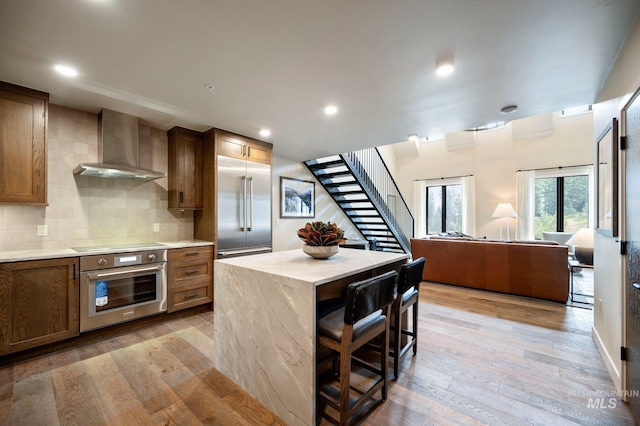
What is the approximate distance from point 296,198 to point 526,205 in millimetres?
5666

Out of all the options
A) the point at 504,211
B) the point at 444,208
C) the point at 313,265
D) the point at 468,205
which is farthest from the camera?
the point at 444,208

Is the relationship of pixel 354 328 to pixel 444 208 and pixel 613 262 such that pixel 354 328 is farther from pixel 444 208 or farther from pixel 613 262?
pixel 444 208

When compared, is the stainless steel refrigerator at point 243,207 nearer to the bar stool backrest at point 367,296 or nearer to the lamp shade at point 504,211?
the bar stool backrest at point 367,296

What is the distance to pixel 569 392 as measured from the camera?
1.86 metres

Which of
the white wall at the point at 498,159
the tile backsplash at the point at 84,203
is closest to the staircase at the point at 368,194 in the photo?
the white wall at the point at 498,159

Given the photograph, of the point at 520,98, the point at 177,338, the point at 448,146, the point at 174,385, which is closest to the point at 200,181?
the point at 177,338

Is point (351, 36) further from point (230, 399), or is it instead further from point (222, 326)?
point (230, 399)

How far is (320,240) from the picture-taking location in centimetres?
213

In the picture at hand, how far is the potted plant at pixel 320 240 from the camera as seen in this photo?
2.12 meters

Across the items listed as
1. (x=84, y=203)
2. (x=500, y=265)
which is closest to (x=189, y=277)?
(x=84, y=203)

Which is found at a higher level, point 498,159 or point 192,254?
point 498,159

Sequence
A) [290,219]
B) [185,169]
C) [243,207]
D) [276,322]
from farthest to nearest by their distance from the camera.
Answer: [290,219] → [243,207] → [185,169] → [276,322]

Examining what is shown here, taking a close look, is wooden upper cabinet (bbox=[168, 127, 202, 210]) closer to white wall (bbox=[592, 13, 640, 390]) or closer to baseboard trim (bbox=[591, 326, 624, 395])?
white wall (bbox=[592, 13, 640, 390])

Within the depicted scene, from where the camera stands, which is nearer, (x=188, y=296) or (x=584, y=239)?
(x=188, y=296)
